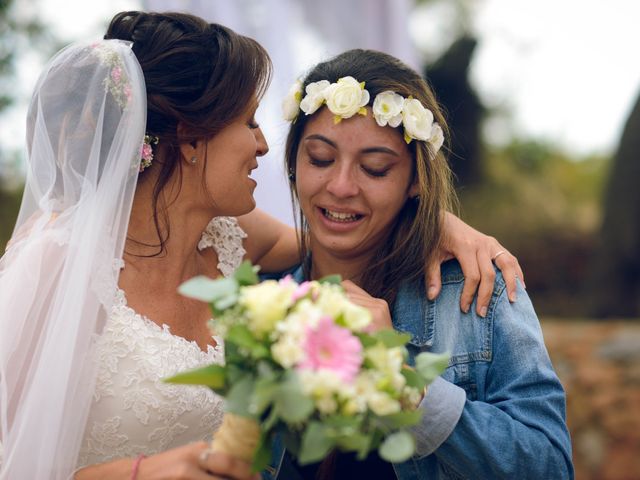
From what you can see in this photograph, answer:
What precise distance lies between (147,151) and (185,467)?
3.46 ft

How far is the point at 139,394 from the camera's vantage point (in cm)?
251

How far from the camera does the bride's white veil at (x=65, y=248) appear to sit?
229 cm

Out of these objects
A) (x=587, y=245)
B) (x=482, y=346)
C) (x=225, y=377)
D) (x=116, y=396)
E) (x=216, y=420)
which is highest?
(x=225, y=377)

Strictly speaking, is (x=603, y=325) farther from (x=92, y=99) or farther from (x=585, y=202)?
(x=92, y=99)

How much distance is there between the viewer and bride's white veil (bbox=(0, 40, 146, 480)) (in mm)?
2289

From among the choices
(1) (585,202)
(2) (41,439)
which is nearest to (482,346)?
(2) (41,439)

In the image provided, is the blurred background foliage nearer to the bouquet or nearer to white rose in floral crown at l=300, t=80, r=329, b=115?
white rose in floral crown at l=300, t=80, r=329, b=115

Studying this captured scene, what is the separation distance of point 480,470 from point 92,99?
62.0 inches

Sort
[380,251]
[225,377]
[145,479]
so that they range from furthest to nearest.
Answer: [380,251] → [145,479] → [225,377]

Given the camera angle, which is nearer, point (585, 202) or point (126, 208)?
point (126, 208)

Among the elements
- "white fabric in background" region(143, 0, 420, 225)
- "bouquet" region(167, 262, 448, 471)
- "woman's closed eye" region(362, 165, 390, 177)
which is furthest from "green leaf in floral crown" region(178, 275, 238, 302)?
"white fabric in background" region(143, 0, 420, 225)

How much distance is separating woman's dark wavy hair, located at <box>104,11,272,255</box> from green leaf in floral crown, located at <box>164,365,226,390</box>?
945mm

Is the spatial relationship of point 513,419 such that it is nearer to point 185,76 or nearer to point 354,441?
point 354,441

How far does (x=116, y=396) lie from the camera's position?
8.17ft
